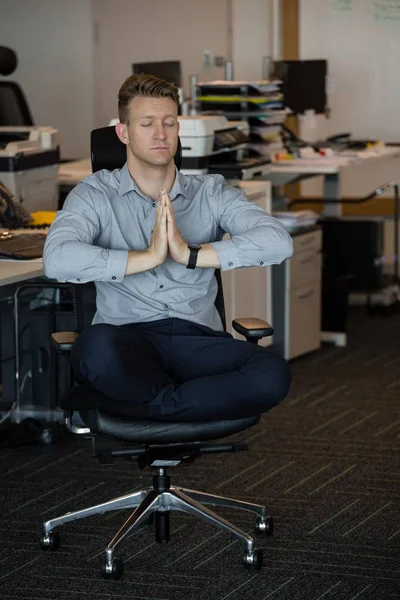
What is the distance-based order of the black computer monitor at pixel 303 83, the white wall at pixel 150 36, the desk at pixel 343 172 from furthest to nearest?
the white wall at pixel 150 36 < the black computer monitor at pixel 303 83 < the desk at pixel 343 172

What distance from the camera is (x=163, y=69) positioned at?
5684 millimetres

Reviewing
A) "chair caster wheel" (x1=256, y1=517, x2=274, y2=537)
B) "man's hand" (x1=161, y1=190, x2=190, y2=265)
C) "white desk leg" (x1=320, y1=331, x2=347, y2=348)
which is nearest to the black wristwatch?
"man's hand" (x1=161, y1=190, x2=190, y2=265)

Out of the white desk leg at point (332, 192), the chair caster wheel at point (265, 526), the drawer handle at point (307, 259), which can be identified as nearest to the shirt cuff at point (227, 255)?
the chair caster wheel at point (265, 526)

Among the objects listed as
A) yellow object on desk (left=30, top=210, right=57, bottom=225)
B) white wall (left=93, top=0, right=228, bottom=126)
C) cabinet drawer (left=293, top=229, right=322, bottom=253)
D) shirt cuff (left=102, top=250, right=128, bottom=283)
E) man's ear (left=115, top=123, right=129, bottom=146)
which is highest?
white wall (left=93, top=0, right=228, bottom=126)

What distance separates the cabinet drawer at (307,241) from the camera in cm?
507

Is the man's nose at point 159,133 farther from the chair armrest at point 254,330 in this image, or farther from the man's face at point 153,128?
the chair armrest at point 254,330

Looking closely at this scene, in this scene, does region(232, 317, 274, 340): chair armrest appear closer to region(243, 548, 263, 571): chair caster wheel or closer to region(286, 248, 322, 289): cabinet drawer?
region(243, 548, 263, 571): chair caster wheel

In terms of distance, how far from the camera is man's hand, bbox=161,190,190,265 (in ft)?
9.35

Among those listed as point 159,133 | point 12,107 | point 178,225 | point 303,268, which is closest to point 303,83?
point 303,268

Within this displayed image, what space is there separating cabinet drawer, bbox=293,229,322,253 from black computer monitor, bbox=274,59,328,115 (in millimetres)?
1375

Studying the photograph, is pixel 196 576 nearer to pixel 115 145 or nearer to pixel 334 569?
pixel 334 569

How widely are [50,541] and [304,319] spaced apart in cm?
245

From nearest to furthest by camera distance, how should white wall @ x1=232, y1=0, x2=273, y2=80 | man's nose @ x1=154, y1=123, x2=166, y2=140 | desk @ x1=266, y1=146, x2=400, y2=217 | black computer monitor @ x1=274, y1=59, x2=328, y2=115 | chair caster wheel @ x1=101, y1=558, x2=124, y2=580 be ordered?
chair caster wheel @ x1=101, y1=558, x2=124, y2=580 < man's nose @ x1=154, y1=123, x2=166, y2=140 < desk @ x1=266, y1=146, x2=400, y2=217 < black computer monitor @ x1=274, y1=59, x2=328, y2=115 < white wall @ x1=232, y1=0, x2=273, y2=80

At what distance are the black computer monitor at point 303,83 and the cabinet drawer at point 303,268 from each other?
4.75 feet
